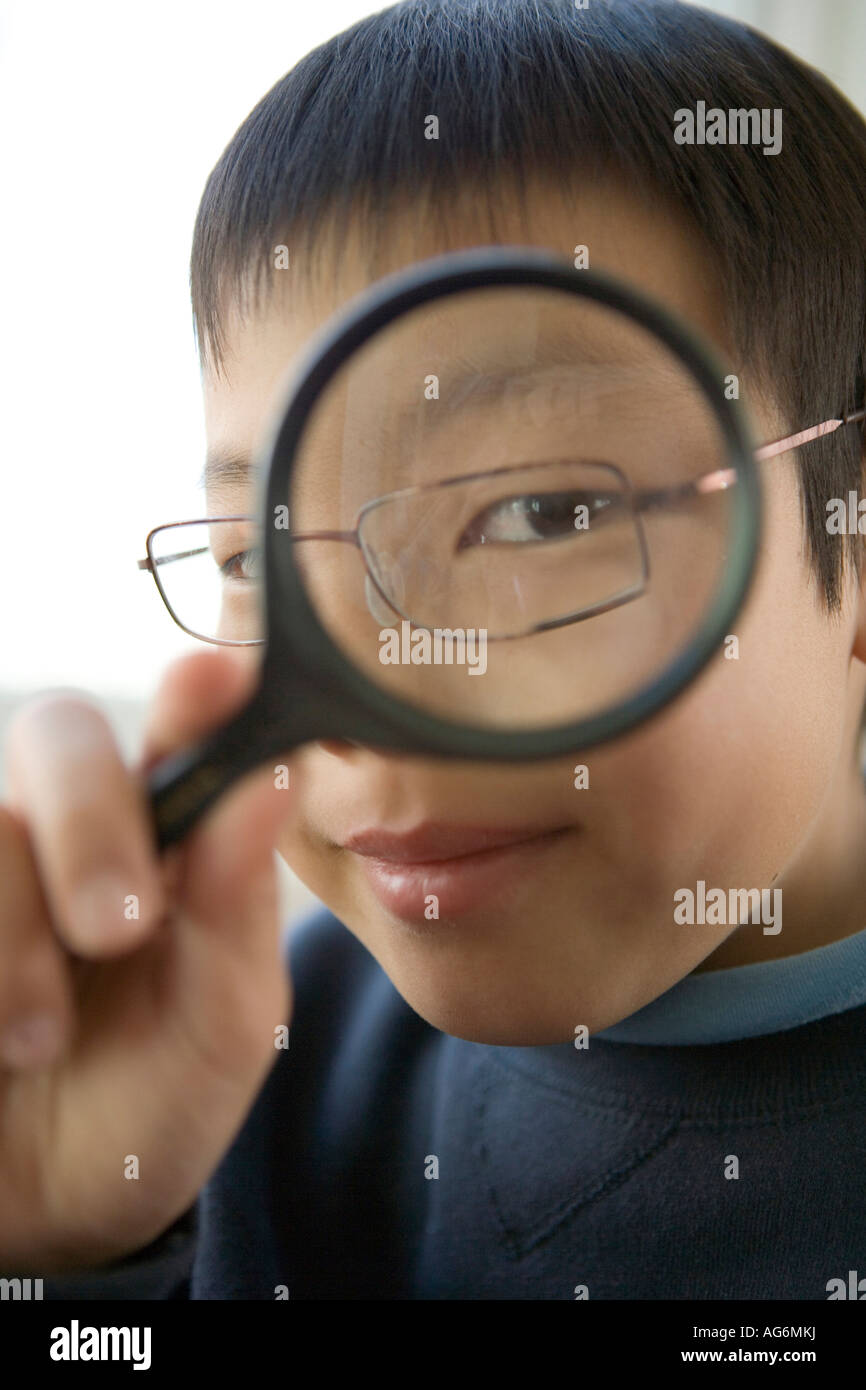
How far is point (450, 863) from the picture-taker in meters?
1.03

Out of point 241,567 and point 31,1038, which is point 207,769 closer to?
point 31,1038

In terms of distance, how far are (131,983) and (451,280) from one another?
0.49 meters

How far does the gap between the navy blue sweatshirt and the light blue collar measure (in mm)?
19

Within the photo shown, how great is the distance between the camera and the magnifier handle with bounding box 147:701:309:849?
25.5 inches

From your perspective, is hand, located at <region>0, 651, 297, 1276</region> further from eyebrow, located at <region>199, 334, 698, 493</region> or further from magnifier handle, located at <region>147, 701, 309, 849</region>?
eyebrow, located at <region>199, 334, 698, 493</region>

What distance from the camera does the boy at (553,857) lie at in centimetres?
79

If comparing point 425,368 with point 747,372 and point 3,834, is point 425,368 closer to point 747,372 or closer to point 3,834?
point 747,372

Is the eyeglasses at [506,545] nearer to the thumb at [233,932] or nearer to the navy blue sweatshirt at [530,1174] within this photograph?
the thumb at [233,932]

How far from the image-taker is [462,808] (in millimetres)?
984

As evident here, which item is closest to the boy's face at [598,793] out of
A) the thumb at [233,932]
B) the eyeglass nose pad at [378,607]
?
the eyeglass nose pad at [378,607]

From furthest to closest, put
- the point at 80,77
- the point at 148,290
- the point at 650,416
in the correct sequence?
the point at 80,77
the point at 148,290
the point at 650,416

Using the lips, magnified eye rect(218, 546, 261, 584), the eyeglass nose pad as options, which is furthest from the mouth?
magnified eye rect(218, 546, 261, 584)

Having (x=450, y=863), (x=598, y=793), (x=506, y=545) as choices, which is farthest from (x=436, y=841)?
(x=506, y=545)
